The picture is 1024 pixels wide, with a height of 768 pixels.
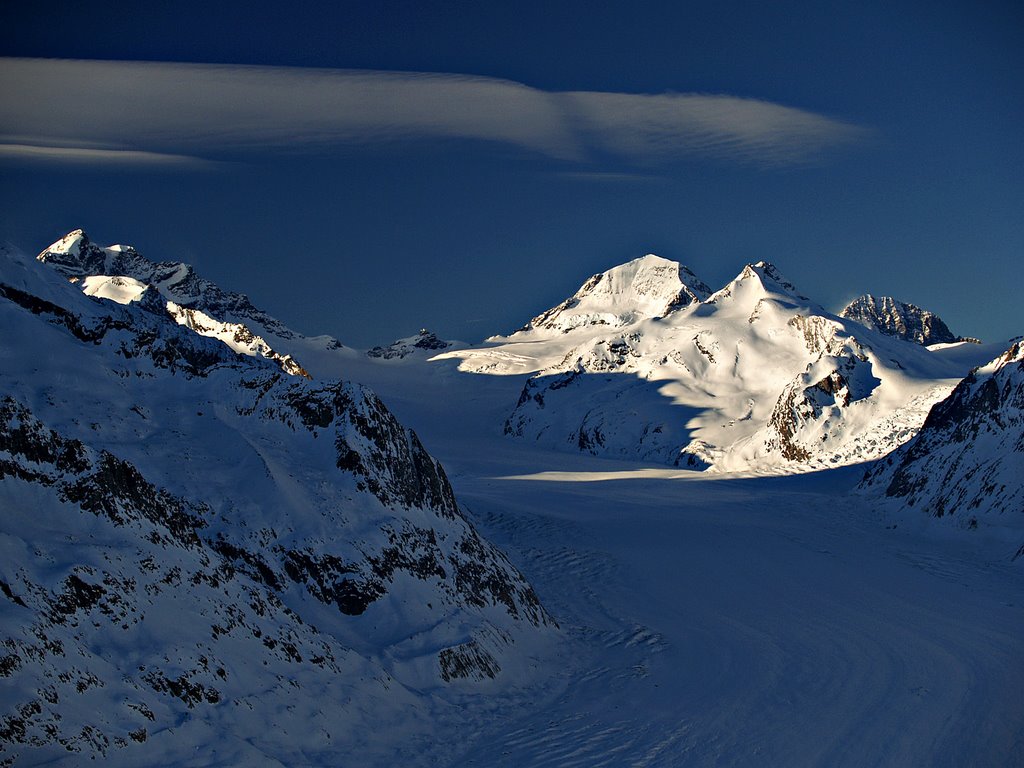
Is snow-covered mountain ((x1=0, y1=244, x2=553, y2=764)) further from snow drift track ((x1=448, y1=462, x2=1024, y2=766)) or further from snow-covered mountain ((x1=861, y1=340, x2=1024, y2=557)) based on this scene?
snow-covered mountain ((x1=861, y1=340, x2=1024, y2=557))

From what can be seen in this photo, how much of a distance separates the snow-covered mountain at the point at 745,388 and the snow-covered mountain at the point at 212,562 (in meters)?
62.2

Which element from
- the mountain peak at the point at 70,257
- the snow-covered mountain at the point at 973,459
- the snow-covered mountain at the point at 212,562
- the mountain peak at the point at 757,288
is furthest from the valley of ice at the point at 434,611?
the mountain peak at the point at 70,257

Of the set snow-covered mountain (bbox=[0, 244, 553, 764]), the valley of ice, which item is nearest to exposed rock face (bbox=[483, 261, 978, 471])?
the valley of ice

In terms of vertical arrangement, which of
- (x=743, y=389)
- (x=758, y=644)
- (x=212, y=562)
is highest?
(x=743, y=389)

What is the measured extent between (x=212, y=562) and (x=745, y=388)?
9551 centimetres

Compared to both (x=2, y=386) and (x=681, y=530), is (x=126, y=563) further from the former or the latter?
(x=681, y=530)

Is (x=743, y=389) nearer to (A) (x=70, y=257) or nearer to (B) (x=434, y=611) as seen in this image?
(B) (x=434, y=611)

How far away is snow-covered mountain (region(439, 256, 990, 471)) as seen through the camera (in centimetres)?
8469

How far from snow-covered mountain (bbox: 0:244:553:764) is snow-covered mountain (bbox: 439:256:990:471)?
62201 millimetres

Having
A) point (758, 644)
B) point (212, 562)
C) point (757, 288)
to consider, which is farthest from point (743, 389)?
point (212, 562)

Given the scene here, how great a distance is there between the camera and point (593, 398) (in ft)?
392

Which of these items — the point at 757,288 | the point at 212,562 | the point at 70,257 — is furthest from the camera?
the point at 70,257

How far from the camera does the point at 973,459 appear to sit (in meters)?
55.3

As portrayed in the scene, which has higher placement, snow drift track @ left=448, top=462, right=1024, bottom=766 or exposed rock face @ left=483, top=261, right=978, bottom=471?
exposed rock face @ left=483, top=261, right=978, bottom=471
